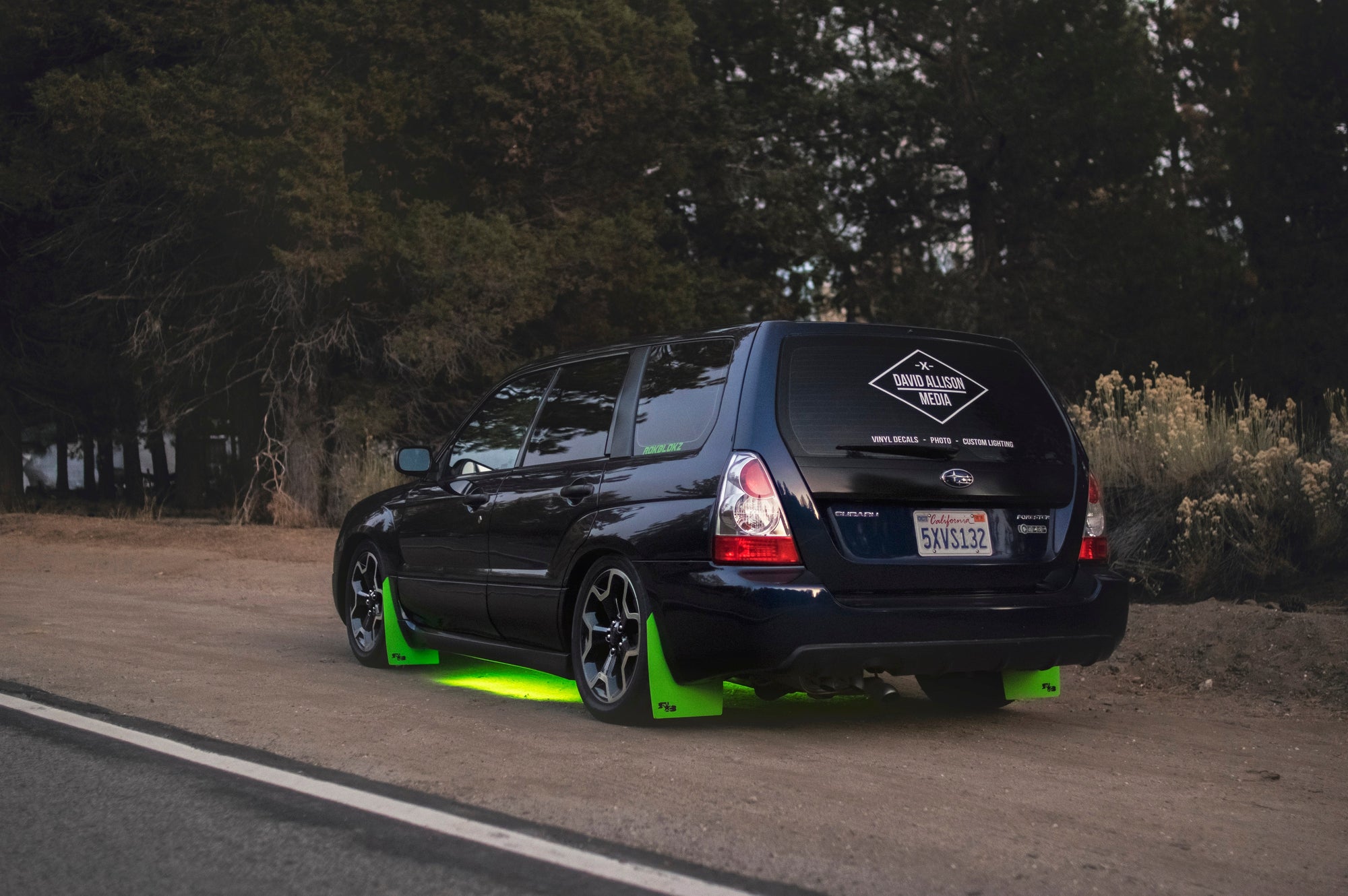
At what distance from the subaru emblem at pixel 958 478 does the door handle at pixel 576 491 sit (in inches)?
64.8

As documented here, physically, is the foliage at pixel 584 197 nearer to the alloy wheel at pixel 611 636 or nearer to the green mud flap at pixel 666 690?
the alloy wheel at pixel 611 636

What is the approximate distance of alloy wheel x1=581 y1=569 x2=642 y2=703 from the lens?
6.65 meters

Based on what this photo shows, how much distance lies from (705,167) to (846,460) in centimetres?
2227

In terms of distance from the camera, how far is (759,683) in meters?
6.55

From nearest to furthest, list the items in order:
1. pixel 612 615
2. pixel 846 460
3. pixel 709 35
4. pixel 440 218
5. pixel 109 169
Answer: pixel 846 460 → pixel 612 615 → pixel 440 218 → pixel 109 169 → pixel 709 35

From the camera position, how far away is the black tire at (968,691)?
7312 millimetres

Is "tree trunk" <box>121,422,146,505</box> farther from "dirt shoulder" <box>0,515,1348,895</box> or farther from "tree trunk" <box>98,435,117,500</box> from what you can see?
"dirt shoulder" <box>0,515,1348,895</box>

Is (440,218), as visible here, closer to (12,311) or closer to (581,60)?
(581,60)

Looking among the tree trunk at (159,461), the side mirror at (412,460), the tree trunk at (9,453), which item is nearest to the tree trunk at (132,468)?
the tree trunk at (159,461)

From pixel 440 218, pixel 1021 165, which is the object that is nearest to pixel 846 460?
pixel 440 218

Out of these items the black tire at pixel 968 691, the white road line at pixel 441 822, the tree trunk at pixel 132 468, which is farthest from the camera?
the tree trunk at pixel 132 468

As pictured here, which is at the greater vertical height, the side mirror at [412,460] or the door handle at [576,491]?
the side mirror at [412,460]

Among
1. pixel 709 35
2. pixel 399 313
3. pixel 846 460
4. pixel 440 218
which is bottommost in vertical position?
pixel 846 460

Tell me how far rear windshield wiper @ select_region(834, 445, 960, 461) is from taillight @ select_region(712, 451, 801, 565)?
40cm
